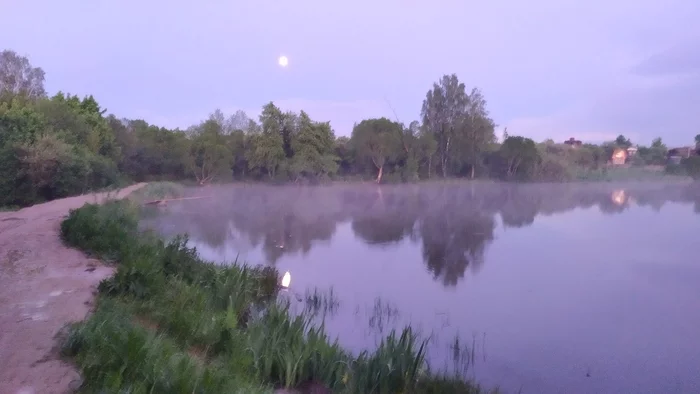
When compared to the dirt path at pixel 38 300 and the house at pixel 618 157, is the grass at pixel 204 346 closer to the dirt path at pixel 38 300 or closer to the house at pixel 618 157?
the dirt path at pixel 38 300

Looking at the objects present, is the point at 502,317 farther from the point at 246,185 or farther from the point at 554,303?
the point at 246,185

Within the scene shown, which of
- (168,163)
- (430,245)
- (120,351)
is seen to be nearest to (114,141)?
(168,163)

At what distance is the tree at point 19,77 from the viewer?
43.4 meters

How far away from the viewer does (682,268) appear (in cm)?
1781

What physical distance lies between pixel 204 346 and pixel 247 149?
3997cm

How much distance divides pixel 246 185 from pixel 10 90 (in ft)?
57.1

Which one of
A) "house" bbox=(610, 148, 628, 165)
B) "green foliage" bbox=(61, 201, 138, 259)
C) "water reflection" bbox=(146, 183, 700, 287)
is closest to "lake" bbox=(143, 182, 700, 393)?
"water reflection" bbox=(146, 183, 700, 287)

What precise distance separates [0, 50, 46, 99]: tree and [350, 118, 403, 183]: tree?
23.3 meters

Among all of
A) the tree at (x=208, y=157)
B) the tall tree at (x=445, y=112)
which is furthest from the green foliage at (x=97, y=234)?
the tall tree at (x=445, y=112)

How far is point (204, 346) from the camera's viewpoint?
23.1ft

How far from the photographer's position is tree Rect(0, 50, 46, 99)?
4344 cm

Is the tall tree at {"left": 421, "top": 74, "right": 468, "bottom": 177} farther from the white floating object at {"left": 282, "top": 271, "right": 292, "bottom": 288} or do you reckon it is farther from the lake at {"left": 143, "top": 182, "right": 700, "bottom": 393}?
the white floating object at {"left": 282, "top": 271, "right": 292, "bottom": 288}

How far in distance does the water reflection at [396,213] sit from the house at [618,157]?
18.6 m

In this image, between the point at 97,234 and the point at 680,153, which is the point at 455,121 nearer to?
the point at 680,153
